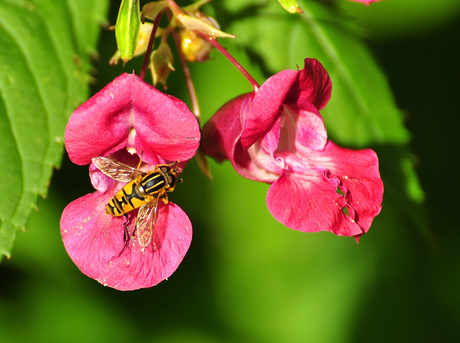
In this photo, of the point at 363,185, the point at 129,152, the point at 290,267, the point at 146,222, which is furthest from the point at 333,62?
the point at 290,267

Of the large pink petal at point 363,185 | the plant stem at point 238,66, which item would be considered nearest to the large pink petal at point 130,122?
the plant stem at point 238,66

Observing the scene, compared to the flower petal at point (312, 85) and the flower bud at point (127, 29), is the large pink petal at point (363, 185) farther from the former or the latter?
the flower bud at point (127, 29)

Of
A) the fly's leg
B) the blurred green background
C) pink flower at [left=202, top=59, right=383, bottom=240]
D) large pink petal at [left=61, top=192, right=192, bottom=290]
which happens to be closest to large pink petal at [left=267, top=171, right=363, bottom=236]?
pink flower at [left=202, top=59, right=383, bottom=240]

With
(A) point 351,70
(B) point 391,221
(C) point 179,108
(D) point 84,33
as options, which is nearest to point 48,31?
(D) point 84,33

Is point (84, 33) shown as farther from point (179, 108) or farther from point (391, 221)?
point (391, 221)

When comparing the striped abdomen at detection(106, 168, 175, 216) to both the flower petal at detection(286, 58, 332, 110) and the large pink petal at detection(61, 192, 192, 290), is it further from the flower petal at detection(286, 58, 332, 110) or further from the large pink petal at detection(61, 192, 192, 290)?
the flower petal at detection(286, 58, 332, 110)
